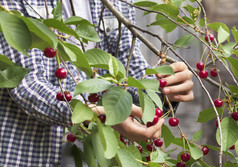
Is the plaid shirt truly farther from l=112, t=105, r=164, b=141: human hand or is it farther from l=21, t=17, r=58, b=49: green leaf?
l=21, t=17, r=58, b=49: green leaf

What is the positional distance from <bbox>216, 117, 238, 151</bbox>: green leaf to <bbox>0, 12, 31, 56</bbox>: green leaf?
Result: 406mm

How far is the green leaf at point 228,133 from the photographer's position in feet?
1.82

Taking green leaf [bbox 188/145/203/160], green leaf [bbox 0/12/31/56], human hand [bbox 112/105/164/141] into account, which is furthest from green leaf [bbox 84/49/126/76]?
green leaf [bbox 188/145/203/160]

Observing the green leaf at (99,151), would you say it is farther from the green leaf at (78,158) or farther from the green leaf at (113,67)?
the green leaf at (78,158)

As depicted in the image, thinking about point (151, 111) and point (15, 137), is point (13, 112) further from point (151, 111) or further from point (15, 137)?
point (151, 111)

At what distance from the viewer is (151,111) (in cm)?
33

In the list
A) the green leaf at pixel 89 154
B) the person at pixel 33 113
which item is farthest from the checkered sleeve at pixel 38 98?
the green leaf at pixel 89 154

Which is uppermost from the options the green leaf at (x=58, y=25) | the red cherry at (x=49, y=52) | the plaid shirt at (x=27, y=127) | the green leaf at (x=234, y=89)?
the green leaf at (x=58, y=25)

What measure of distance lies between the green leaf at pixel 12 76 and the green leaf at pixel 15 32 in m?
0.07

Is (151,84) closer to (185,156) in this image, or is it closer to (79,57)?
(79,57)

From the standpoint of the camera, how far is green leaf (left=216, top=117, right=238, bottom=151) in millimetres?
556

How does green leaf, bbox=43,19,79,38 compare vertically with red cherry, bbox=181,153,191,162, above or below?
above

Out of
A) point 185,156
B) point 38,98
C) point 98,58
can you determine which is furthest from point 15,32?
point 38,98

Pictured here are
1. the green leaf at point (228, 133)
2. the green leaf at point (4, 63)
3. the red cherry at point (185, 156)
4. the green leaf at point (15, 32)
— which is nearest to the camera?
the green leaf at point (15, 32)
